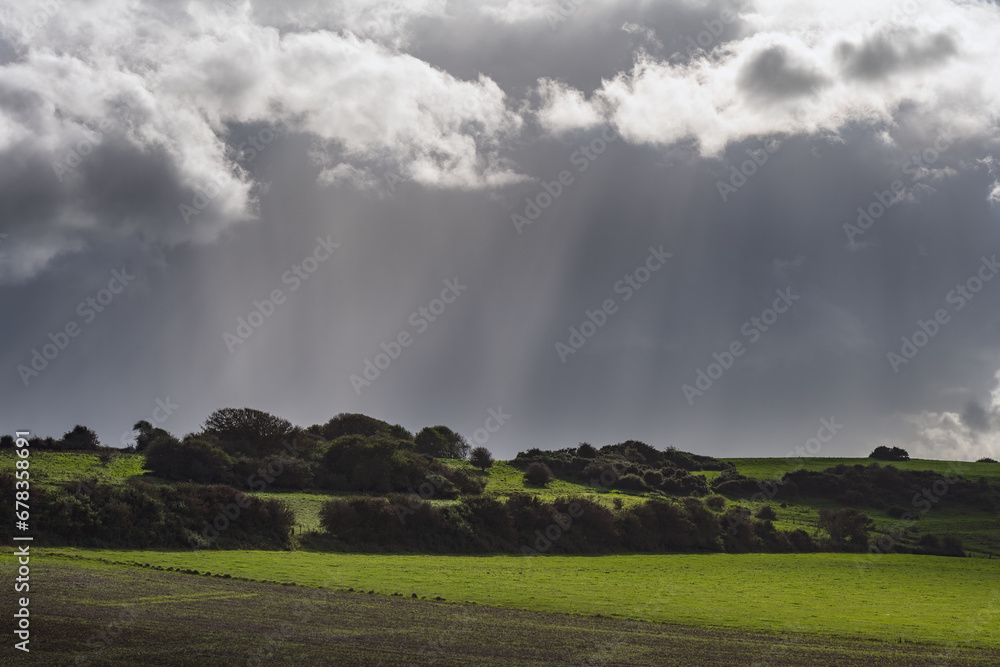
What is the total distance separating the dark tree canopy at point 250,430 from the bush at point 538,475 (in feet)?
85.5

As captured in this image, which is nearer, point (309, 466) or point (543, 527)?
point (543, 527)

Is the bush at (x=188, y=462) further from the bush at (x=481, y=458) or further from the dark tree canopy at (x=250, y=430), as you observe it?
the bush at (x=481, y=458)

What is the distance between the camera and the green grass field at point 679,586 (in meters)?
28.8

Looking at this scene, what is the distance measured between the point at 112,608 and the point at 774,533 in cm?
5959

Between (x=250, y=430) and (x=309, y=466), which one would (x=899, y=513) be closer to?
(x=309, y=466)

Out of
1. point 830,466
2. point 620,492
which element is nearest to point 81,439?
point 620,492

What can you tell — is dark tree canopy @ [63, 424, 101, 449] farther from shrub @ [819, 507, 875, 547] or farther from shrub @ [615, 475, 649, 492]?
shrub @ [819, 507, 875, 547]

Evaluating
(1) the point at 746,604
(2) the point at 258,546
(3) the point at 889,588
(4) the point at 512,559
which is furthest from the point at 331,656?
(3) the point at 889,588

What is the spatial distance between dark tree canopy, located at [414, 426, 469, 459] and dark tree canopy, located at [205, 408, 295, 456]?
21.0 meters

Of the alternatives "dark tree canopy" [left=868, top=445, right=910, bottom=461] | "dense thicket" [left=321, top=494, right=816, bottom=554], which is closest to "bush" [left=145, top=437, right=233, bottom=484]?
"dense thicket" [left=321, top=494, right=816, bottom=554]

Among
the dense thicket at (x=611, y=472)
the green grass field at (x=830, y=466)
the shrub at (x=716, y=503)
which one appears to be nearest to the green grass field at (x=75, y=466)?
the dense thicket at (x=611, y=472)

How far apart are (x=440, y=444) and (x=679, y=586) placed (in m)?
57.0

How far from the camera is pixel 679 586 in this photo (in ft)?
130
